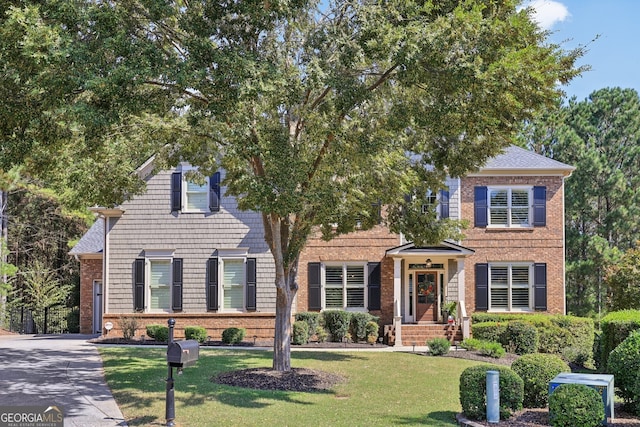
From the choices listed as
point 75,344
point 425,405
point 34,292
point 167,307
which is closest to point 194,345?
point 425,405

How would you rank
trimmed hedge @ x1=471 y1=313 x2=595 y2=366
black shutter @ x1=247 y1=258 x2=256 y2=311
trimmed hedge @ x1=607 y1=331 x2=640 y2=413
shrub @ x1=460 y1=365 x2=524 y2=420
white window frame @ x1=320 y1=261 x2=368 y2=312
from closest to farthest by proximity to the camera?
shrub @ x1=460 y1=365 x2=524 y2=420 < trimmed hedge @ x1=607 y1=331 x2=640 y2=413 < trimmed hedge @ x1=471 y1=313 x2=595 y2=366 < black shutter @ x1=247 y1=258 x2=256 y2=311 < white window frame @ x1=320 y1=261 x2=368 y2=312

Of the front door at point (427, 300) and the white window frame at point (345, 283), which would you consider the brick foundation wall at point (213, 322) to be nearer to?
the white window frame at point (345, 283)

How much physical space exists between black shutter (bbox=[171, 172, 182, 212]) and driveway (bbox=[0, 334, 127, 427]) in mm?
6617

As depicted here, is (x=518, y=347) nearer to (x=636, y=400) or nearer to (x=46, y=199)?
(x=636, y=400)

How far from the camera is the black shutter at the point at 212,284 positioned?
81.8 ft

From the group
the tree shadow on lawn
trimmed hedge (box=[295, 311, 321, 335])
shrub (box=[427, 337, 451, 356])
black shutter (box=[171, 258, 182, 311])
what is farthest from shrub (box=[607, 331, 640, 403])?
black shutter (box=[171, 258, 182, 311])

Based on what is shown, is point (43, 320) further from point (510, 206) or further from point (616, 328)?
point (616, 328)

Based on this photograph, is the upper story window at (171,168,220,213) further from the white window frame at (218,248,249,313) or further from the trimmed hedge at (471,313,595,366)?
the trimmed hedge at (471,313,595,366)

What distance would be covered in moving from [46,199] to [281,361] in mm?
28030

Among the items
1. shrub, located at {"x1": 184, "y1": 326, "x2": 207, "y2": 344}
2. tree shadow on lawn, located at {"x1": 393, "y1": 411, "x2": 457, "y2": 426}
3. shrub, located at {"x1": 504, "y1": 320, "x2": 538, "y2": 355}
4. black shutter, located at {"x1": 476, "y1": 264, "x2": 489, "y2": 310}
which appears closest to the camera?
tree shadow on lawn, located at {"x1": 393, "y1": 411, "x2": 457, "y2": 426}

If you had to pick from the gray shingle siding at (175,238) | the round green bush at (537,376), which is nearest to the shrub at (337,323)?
the gray shingle siding at (175,238)

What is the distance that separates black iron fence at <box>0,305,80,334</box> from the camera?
1283 inches

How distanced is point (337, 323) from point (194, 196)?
6.95 m

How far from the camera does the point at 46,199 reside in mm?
39062
